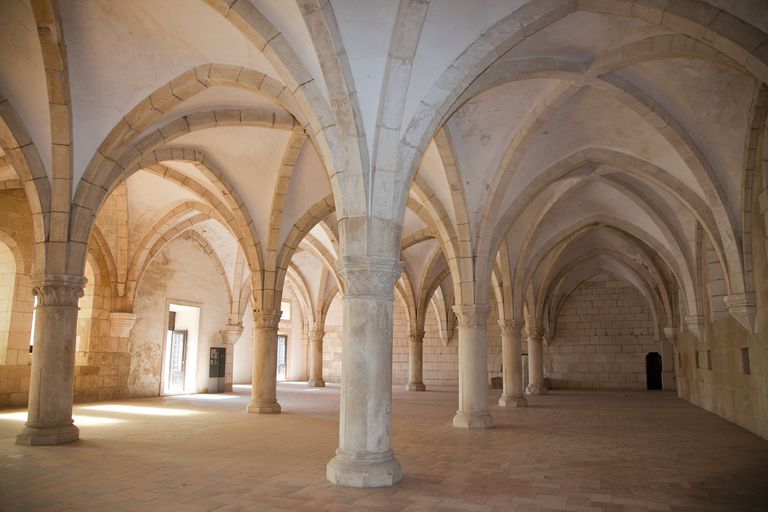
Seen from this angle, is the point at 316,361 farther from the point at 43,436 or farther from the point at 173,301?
the point at 43,436

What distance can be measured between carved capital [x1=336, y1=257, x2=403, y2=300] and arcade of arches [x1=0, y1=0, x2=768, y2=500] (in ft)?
0.07

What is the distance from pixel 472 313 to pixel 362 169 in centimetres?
461

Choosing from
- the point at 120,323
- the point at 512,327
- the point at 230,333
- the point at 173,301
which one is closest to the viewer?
the point at 512,327

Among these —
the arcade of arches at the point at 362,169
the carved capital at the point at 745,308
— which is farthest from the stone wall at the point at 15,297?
the carved capital at the point at 745,308

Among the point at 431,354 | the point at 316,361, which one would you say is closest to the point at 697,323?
the point at 316,361

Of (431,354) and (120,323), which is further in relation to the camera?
(431,354)

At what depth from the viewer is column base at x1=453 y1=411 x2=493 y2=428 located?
887 centimetres

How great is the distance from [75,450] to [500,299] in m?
9.47

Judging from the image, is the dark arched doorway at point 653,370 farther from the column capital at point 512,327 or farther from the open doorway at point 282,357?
the open doorway at point 282,357

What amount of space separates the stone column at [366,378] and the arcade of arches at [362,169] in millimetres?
19

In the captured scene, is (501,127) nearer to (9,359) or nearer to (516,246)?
(516,246)

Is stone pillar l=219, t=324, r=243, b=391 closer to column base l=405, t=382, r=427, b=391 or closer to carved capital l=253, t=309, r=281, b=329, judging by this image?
column base l=405, t=382, r=427, b=391

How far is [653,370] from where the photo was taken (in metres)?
21.5

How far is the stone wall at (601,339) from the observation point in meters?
21.5
